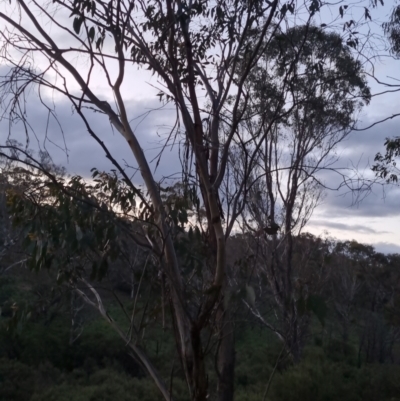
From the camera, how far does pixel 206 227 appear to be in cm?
444

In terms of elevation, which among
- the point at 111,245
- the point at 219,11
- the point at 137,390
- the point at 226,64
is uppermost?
the point at 219,11

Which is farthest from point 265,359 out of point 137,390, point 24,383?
point 24,383

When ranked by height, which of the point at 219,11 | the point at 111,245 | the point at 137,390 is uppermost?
the point at 219,11

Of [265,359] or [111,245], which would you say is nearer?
[111,245]

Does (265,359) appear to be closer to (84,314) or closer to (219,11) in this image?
(84,314)

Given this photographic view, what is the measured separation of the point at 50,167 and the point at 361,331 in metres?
19.2

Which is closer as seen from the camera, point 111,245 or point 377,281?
point 111,245

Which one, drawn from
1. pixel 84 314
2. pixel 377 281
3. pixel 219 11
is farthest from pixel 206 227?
pixel 377 281

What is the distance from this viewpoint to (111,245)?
4.14 metres

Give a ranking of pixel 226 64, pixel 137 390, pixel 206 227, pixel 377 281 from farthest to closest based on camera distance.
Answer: pixel 377 281 < pixel 137 390 < pixel 226 64 < pixel 206 227

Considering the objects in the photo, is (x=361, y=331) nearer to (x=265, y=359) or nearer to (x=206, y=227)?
(x=265, y=359)

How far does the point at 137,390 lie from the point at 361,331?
33.3ft

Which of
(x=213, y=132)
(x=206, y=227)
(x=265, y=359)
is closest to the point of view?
(x=206, y=227)

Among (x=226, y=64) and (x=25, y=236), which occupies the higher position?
(x=226, y=64)
